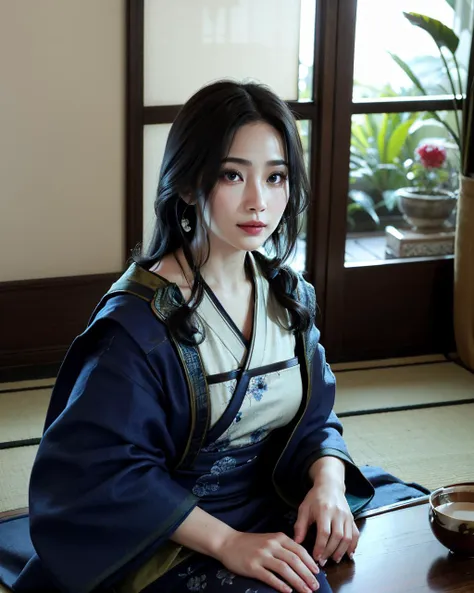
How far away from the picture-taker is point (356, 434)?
3.10 metres

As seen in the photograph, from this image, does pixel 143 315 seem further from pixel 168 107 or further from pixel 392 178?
pixel 392 178

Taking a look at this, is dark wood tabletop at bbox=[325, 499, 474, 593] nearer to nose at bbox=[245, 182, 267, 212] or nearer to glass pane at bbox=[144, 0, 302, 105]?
nose at bbox=[245, 182, 267, 212]

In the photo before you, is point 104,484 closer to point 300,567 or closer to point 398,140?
point 300,567

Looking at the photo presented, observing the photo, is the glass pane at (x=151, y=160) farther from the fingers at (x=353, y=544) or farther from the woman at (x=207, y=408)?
the fingers at (x=353, y=544)

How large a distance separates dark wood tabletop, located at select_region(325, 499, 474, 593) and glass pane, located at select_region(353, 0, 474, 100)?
1.99 metres

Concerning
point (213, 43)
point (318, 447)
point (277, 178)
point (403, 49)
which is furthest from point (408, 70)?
point (318, 447)

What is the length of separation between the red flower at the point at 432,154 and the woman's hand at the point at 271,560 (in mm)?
2254

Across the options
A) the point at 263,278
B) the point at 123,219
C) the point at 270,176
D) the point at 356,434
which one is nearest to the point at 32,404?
the point at 123,219

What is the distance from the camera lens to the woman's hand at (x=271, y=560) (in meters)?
1.67

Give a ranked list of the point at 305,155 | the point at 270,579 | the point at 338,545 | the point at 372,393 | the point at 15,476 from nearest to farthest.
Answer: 1. the point at 270,579
2. the point at 338,545
3. the point at 15,476
4. the point at 372,393
5. the point at 305,155

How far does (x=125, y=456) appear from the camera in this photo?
171 centimetres

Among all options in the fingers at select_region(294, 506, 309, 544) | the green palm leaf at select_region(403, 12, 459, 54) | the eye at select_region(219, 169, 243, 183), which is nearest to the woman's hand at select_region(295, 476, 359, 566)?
the fingers at select_region(294, 506, 309, 544)

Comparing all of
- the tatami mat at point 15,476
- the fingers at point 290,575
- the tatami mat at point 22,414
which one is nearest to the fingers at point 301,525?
the fingers at point 290,575

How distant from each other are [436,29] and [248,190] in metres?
1.88
